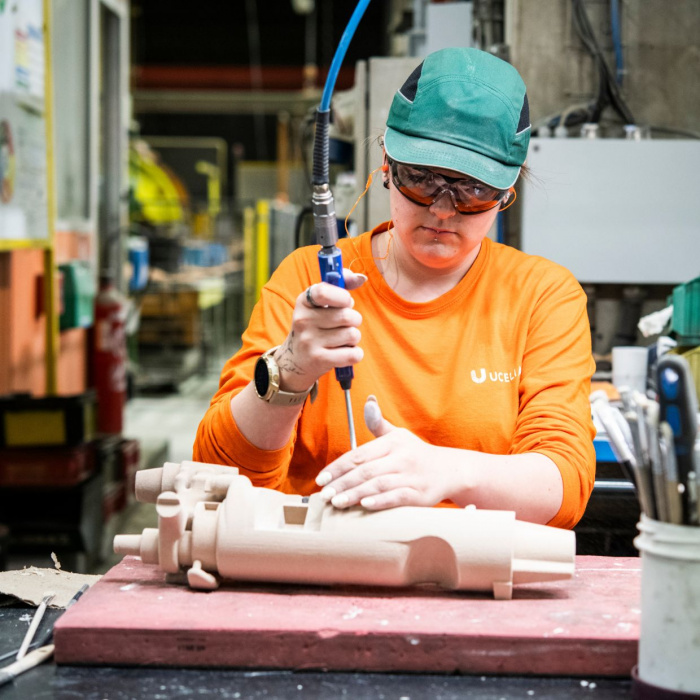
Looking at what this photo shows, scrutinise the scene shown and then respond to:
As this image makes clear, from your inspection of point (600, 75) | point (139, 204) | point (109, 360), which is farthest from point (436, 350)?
point (139, 204)

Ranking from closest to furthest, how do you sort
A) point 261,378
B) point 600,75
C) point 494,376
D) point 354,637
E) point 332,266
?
point 354,637, point 332,266, point 261,378, point 494,376, point 600,75

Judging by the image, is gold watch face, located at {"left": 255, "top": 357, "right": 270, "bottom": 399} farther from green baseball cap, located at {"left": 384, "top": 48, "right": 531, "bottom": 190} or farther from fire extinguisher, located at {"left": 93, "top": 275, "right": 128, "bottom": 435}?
fire extinguisher, located at {"left": 93, "top": 275, "right": 128, "bottom": 435}

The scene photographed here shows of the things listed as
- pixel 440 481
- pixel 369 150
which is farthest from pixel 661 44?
pixel 440 481

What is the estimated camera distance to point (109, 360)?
5027 mm

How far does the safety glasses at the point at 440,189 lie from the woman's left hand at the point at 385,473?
0.36m

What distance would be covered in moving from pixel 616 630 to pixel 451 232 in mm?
640

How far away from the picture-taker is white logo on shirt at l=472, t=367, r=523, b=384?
143 cm

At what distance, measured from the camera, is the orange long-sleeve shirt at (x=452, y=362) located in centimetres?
139

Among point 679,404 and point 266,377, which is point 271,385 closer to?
point 266,377

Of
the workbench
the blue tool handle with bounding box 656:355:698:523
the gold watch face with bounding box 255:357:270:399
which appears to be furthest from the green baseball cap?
the workbench

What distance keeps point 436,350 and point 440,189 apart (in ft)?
0.88

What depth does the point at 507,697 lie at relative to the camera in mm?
848

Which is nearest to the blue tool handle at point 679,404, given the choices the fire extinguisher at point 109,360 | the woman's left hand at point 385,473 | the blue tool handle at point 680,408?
the blue tool handle at point 680,408

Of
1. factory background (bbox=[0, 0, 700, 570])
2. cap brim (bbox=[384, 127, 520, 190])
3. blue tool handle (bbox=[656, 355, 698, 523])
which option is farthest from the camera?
factory background (bbox=[0, 0, 700, 570])
